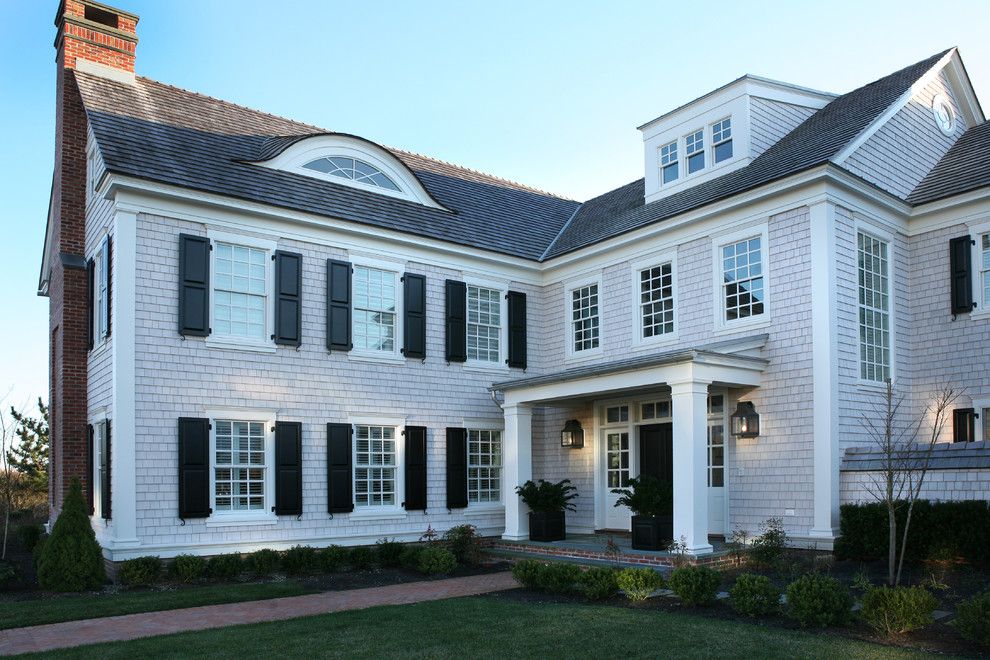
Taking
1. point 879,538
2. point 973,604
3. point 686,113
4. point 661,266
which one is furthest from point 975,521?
point 686,113

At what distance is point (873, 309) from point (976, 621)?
7072mm

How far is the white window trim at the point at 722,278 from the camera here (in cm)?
1347

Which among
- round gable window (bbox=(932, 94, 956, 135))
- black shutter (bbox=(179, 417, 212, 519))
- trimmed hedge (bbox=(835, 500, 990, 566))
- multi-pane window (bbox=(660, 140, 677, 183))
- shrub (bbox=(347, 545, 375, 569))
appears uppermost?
round gable window (bbox=(932, 94, 956, 135))

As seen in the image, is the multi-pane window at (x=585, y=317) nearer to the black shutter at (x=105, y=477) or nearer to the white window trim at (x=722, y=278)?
the white window trim at (x=722, y=278)

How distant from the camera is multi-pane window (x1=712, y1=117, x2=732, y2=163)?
613 inches

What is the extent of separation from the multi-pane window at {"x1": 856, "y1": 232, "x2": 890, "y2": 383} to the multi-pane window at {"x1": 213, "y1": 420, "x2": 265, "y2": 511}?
31.4 feet

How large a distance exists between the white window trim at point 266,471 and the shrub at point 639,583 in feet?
20.4

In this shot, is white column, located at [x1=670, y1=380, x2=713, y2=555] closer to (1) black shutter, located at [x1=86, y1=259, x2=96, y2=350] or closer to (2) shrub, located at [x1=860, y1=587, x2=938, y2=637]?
(2) shrub, located at [x1=860, y1=587, x2=938, y2=637]

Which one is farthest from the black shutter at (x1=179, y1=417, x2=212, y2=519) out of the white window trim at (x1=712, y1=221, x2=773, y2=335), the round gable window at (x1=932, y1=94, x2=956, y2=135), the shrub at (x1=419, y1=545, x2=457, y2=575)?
the round gable window at (x1=932, y1=94, x2=956, y2=135)

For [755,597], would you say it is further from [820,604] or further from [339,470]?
[339,470]

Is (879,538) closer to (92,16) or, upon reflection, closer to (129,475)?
(129,475)

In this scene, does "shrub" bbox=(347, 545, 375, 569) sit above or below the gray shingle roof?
below

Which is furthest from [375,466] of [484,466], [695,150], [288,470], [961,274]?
[961,274]

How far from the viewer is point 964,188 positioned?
13359 millimetres
